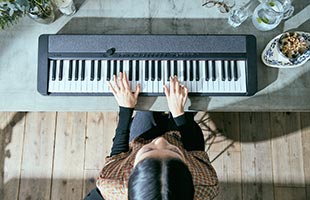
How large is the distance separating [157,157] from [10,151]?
1.13 m

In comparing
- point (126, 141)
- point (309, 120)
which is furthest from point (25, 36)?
point (309, 120)

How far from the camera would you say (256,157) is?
1839mm

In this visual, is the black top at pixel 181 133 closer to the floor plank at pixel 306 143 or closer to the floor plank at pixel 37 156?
the floor plank at pixel 37 156

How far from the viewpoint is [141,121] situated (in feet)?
4.76

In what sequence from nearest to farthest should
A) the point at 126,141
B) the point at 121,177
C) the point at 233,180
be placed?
1. the point at 121,177
2. the point at 126,141
3. the point at 233,180

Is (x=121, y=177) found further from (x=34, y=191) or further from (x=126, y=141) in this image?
(x=34, y=191)

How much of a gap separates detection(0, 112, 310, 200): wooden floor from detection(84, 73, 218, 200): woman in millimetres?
461

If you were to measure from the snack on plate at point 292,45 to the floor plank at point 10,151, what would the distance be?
1366mm

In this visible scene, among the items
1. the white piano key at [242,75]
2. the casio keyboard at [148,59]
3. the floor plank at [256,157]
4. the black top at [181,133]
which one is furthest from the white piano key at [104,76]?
the floor plank at [256,157]

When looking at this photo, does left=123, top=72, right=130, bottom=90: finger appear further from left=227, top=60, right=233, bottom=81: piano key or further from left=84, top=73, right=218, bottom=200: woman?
left=227, top=60, right=233, bottom=81: piano key

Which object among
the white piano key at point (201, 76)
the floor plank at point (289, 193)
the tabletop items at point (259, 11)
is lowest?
the floor plank at point (289, 193)

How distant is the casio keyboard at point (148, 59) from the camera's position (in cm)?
124

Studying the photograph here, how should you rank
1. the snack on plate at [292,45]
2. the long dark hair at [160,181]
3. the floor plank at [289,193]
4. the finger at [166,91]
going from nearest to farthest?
the long dark hair at [160,181] < the snack on plate at [292,45] < the finger at [166,91] < the floor plank at [289,193]

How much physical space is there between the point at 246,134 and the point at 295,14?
77 centimetres
